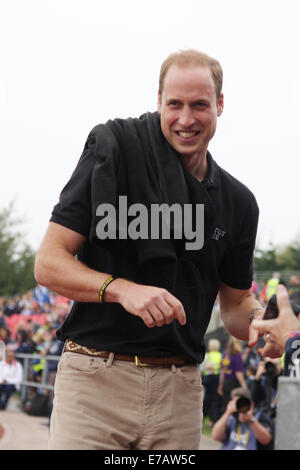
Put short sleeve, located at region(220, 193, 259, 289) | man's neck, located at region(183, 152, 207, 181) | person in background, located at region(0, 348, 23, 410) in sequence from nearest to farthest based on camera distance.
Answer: man's neck, located at region(183, 152, 207, 181), short sleeve, located at region(220, 193, 259, 289), person in background, located at region(0, 348, 23, 410)

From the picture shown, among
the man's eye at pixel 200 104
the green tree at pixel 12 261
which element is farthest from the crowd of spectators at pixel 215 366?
the green tree at pixel 12 261

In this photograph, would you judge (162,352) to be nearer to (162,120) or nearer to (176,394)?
(176,394)

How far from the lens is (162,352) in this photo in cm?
292

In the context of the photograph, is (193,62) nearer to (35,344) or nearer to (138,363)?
(138,363)

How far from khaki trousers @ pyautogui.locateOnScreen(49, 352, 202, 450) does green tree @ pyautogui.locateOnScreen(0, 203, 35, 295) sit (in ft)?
157

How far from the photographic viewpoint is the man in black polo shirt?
278cm

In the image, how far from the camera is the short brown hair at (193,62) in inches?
117

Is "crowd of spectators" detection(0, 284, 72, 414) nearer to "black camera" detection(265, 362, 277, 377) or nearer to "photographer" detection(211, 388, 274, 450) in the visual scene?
"black camera" detection(265, 362, 277, 377)

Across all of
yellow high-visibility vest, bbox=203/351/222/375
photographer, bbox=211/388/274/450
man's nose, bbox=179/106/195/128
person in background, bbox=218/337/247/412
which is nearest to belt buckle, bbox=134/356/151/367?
man's nose, bbox=179/106/195/128

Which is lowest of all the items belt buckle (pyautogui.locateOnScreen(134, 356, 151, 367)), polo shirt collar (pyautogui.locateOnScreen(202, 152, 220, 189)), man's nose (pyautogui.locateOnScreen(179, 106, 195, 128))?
belt buckle (pyautogui.locateOnScreen(134, 356, 151, 367))
